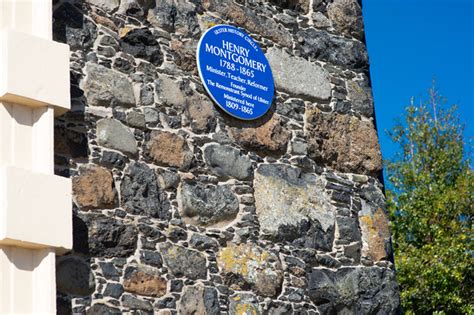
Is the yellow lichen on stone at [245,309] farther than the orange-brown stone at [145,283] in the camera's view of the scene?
Yes

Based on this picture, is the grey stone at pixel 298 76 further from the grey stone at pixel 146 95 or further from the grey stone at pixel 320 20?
the grey stone at pixel 146 95

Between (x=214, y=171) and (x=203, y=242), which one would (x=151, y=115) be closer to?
(x=214, y=171)

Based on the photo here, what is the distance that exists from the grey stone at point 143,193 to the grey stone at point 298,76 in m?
1.41

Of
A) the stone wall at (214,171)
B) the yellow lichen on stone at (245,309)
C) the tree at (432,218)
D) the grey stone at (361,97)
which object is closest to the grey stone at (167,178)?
the stone wall at (214,171)

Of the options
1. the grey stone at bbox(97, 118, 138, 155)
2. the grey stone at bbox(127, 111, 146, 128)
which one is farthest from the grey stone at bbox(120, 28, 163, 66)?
the grey stone at bbox(97, 118, 138, 155)

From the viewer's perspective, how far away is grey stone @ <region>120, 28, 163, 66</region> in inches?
250

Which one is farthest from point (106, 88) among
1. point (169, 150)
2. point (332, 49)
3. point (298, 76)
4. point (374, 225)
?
point (374, 225)

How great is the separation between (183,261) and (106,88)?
111 cm

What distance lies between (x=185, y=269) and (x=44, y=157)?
1.13m

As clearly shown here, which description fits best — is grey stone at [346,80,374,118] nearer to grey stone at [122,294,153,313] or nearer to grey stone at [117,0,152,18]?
grey stone at [117,0,152,18]

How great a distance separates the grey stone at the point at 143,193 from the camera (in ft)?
19.6

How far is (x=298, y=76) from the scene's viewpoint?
7.25 meters

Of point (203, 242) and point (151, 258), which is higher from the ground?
point (203, 242)

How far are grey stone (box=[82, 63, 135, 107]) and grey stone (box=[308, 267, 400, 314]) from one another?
168 centimetres
